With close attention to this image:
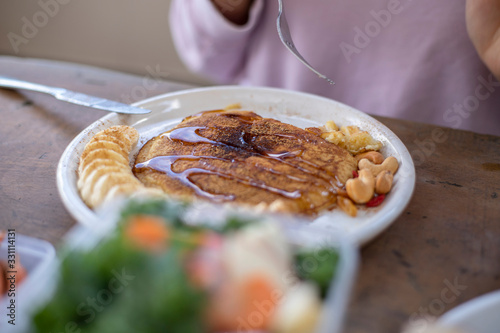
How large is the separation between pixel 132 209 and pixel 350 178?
640 millimetres

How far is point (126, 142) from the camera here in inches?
47.0

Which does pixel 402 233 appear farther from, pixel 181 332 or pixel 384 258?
pixel 181 332

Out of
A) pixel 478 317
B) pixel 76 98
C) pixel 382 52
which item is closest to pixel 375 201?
pixel 478 317

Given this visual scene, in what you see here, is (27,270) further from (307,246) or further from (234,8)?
(234,8)

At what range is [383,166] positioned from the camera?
1.12 metres

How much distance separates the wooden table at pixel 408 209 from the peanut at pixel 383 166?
96mm

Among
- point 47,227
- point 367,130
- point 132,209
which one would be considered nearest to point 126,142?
point 47,227

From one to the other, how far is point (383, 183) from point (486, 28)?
76cm

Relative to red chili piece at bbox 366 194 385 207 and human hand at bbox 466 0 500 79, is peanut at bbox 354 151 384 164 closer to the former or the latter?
red chili piece at bbox 366 194 385 207
